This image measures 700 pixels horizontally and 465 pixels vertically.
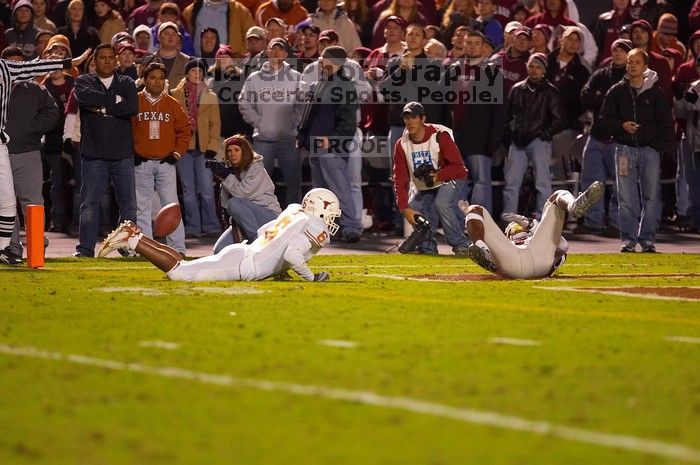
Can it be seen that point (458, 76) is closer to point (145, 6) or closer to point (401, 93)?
point (401, 93)

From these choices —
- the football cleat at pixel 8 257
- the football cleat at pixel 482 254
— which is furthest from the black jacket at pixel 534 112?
the football cleat at pixel 8 257

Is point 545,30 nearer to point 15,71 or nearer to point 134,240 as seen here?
point 15,71

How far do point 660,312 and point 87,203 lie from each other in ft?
26.4

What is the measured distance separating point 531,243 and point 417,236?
3.98 metres

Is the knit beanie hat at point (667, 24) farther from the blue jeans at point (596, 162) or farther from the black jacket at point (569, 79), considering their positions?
the blue jeans at point (596, 162)

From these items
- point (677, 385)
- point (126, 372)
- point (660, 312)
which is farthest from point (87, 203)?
point (677, 385)

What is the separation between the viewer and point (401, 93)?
65.2 feet

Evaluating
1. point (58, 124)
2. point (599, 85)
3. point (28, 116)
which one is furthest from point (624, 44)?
point (28, 116)

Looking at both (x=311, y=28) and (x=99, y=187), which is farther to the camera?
(x=311, y=28)

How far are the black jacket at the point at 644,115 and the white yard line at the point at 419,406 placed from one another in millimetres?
10941

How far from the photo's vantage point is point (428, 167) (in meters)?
17.5

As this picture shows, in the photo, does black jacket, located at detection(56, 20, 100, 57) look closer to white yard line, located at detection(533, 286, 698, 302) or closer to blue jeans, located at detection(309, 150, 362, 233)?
→ blue jeans, located at detection(309, 150, 362, 233)

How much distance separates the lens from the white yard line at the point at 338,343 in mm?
9031

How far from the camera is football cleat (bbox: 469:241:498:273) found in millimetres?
13877
